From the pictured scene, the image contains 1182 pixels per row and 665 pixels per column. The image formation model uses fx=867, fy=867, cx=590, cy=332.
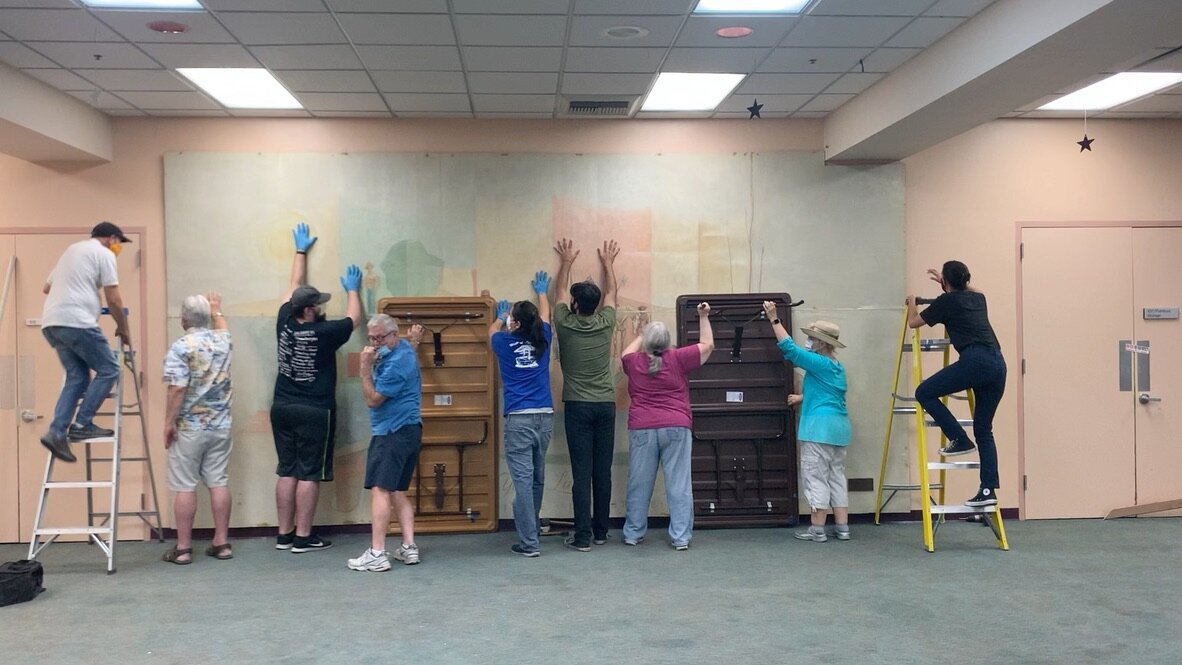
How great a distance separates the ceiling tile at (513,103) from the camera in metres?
6.10

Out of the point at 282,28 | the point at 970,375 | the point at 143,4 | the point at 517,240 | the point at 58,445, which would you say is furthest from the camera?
the point at 517,240

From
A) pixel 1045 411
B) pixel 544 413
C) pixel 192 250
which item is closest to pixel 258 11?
pixel 192 250

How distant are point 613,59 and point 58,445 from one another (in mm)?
4023

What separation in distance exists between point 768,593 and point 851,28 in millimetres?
3170

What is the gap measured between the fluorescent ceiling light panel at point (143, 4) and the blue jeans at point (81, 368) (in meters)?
1.94

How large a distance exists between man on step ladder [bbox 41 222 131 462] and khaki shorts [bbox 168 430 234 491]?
51 centimetres

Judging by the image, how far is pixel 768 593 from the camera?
481cm

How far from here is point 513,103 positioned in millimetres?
6273

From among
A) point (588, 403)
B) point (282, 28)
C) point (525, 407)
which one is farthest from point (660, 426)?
point (282, 28)

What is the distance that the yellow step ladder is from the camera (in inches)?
228

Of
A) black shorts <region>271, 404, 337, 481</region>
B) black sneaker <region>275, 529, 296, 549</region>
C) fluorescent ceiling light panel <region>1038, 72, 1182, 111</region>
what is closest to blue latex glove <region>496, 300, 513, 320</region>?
black shorts <region>271, 404, 337, 481</region>

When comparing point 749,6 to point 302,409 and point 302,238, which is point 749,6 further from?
point 302,409

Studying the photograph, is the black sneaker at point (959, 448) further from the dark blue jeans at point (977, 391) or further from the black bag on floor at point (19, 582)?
the black bag on floor at point (19, 582)

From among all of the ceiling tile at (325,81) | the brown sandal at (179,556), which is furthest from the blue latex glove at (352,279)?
the brown sandal at (179,556)
